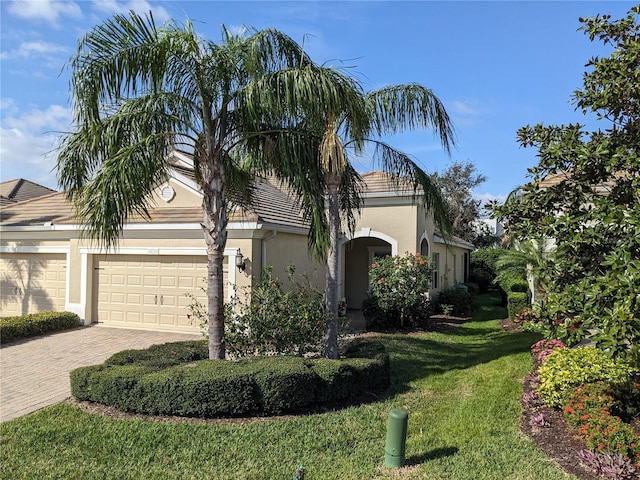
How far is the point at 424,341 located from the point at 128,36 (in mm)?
9755

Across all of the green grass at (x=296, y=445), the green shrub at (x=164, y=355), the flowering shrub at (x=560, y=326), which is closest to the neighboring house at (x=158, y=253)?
the green shrub at (x=164, y=355)

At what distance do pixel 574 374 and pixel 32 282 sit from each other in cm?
1589

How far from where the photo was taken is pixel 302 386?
652 cm

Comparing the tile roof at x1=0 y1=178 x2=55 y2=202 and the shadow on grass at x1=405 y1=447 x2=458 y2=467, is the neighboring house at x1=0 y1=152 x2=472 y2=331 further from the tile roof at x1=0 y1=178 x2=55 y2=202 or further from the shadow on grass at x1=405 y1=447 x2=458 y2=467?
the tile roof at x1=0 y1=178 x2=55 y2=202

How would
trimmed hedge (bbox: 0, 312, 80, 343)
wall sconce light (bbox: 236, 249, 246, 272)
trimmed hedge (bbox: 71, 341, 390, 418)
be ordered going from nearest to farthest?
trimmed hedge (bbox: 71, 341, 390, 418), trimmed hedge (bbox: 0, 312, 80, 343), wall sconce light (bbox: 236, 249, 246, 272)

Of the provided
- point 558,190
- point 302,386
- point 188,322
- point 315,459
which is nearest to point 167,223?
point 188,322

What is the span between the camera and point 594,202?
522 centimetres

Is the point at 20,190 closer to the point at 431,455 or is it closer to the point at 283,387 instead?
the point at 283,387

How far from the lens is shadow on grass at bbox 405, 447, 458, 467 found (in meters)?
5.04

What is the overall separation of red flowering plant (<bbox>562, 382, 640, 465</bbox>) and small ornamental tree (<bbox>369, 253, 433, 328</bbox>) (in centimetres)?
767

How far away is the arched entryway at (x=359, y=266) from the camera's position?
18.7m

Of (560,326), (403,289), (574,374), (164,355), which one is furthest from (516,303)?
(164,355)

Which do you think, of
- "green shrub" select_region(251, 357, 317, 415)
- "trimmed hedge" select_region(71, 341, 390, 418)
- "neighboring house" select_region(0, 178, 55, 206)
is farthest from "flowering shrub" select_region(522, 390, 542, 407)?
"neighboring house" select_region(0, 178, 55, 206)

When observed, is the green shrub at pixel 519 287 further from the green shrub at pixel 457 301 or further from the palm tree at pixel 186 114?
the palm tree at pixel 186 114
